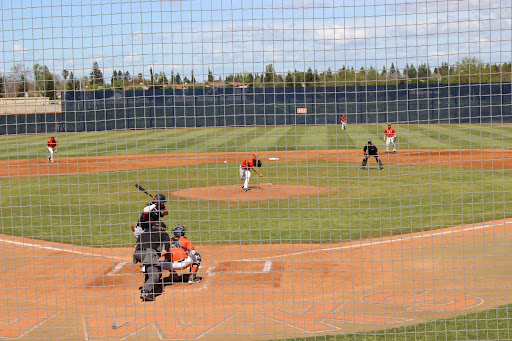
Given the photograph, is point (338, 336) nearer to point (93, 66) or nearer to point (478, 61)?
point (478, 61)

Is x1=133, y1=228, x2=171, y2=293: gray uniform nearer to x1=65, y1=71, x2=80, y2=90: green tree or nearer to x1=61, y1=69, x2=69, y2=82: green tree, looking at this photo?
x1=65, y1=71, x2=80, y2=90: green tree

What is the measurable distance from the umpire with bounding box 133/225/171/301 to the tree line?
2.81m

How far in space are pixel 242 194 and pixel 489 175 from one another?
9.04 metres

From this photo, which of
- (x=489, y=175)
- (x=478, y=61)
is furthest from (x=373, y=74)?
(x=489, y=175)

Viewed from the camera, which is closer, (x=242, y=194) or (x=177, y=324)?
(x=177, y=324)

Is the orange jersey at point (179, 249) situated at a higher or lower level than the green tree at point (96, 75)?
lower

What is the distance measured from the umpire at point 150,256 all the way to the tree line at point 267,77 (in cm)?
281

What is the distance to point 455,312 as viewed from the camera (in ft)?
29.6

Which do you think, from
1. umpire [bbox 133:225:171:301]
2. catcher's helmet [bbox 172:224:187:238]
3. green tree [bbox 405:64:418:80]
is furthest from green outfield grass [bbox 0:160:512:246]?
green tree [bbox 405:64:418:80]

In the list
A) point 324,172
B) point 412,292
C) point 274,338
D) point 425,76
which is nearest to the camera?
point 425,76

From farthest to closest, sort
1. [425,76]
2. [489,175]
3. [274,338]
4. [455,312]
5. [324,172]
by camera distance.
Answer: [324,172], [489,175], [455,312], [274,338], [425,76]

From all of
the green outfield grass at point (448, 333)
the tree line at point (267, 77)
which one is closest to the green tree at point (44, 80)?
the tree line at point (267, 77)

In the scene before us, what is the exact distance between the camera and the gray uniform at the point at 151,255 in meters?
9.34

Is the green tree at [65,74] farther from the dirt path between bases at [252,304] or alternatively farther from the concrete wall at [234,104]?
the dirt path between bases at [252,304]
